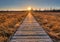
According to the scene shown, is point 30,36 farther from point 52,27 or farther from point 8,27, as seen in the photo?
point 52,27

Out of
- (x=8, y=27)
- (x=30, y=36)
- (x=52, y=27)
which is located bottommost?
(x=52, y=27)

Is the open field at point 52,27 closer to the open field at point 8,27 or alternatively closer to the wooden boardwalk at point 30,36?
the wooden boardwalk at point 30,36

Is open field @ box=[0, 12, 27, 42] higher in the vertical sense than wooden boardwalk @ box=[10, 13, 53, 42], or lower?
lower

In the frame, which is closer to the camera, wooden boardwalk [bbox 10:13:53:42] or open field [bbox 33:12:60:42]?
wooden boardwalk [bbox 10:13:53:42]

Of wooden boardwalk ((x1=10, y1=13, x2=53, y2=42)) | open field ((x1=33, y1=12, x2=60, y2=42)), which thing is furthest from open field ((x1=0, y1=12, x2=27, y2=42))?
open field ((x1=33, y1=12, x2=60, y2=42))

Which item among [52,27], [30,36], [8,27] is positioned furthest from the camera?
[52,27]

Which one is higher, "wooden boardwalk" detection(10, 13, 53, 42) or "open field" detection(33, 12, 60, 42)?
"wooden boardwalk" detection(10, 13, 53, 42)

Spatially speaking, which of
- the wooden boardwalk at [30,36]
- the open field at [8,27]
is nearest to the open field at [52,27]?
the wooden boardwalk at [30,36]

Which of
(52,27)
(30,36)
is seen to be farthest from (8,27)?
(30,36)

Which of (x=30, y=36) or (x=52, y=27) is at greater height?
(x=30, y=36)

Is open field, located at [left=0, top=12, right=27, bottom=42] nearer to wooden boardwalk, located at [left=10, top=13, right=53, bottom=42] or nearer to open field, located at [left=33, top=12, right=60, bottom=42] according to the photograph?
wooden boardwalk, located at [left=10, top=13, right=53, bottom=42]

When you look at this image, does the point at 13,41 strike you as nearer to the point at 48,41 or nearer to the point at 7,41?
the point at 7,41

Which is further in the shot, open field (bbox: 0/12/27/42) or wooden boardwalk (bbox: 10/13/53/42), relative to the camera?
open field (bbox: 0/12/27/42)

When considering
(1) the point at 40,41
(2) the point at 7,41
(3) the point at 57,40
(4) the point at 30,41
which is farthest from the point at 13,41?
(3) the point at 57,40
